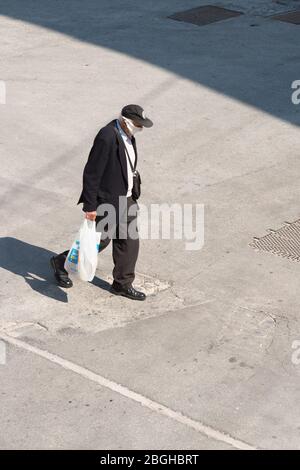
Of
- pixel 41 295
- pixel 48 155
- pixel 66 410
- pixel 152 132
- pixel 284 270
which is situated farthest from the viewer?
pixel 152 132

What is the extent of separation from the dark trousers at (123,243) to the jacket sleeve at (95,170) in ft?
0.70

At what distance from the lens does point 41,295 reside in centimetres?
874

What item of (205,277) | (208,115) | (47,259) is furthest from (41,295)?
(208,115)

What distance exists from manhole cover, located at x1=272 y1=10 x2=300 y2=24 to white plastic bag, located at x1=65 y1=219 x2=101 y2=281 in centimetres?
1085

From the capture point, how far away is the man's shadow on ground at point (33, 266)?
8.85 m

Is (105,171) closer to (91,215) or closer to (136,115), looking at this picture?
(91,215)

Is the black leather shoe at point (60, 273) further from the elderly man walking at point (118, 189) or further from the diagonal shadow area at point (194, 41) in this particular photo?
the diagonal shadow area at point (194, 41)

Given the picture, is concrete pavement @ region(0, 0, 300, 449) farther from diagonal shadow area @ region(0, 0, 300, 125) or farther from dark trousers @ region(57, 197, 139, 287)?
dark trousers @ region(57, 197, 139, 287)

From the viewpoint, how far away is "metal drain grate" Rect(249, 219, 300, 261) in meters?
9.66

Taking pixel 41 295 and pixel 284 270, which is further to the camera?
pixel 284 270

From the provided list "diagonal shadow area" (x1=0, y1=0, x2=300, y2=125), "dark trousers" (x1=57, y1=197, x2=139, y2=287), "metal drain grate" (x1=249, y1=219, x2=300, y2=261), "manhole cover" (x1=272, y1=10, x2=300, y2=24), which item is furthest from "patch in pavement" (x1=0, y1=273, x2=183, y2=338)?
"manhole cover" (x1=272, y1=10, x2=300, y2=24)

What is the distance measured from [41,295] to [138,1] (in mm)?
11779

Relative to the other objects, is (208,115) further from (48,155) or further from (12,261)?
(12,261)

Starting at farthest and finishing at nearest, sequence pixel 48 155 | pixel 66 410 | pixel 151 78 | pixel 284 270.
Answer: pixel 151 78, pixel 48 155, pixel 284 270, pixel 66 410
